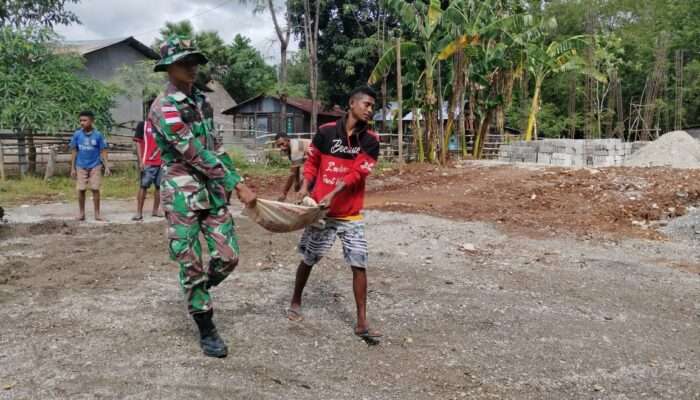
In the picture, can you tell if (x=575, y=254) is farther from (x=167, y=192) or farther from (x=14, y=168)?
(x=14, y=168)

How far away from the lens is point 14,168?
1576cm

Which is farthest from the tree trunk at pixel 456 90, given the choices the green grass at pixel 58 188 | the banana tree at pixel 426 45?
→ the green grass at pixel 58 188

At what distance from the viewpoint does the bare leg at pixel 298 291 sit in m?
4.15

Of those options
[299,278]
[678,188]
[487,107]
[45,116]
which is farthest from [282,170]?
[299,278]

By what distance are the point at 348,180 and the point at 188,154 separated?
1.08 metres

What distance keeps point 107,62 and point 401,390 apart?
23.6 meters

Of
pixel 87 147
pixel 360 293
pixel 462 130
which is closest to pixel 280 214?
pixel 360 293

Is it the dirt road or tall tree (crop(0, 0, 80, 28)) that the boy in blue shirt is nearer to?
the dirt road

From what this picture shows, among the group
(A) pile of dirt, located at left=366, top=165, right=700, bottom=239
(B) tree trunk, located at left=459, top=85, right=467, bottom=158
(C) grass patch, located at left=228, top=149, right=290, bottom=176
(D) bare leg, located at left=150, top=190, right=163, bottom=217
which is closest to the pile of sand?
(A) pile of dirt, located at left=366, top=165, right=700, bottom=239

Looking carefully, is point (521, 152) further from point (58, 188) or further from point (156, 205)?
point (156, 205)

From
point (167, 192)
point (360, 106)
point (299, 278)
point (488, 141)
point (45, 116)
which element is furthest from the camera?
point (488, 141)

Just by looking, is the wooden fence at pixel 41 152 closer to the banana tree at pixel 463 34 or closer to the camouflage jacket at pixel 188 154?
the banana tree at pixel 463 34

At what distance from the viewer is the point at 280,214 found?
3.61 metres

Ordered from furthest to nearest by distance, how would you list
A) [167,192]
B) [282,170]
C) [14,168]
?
[282,170] → [14,168] → [167,192]
